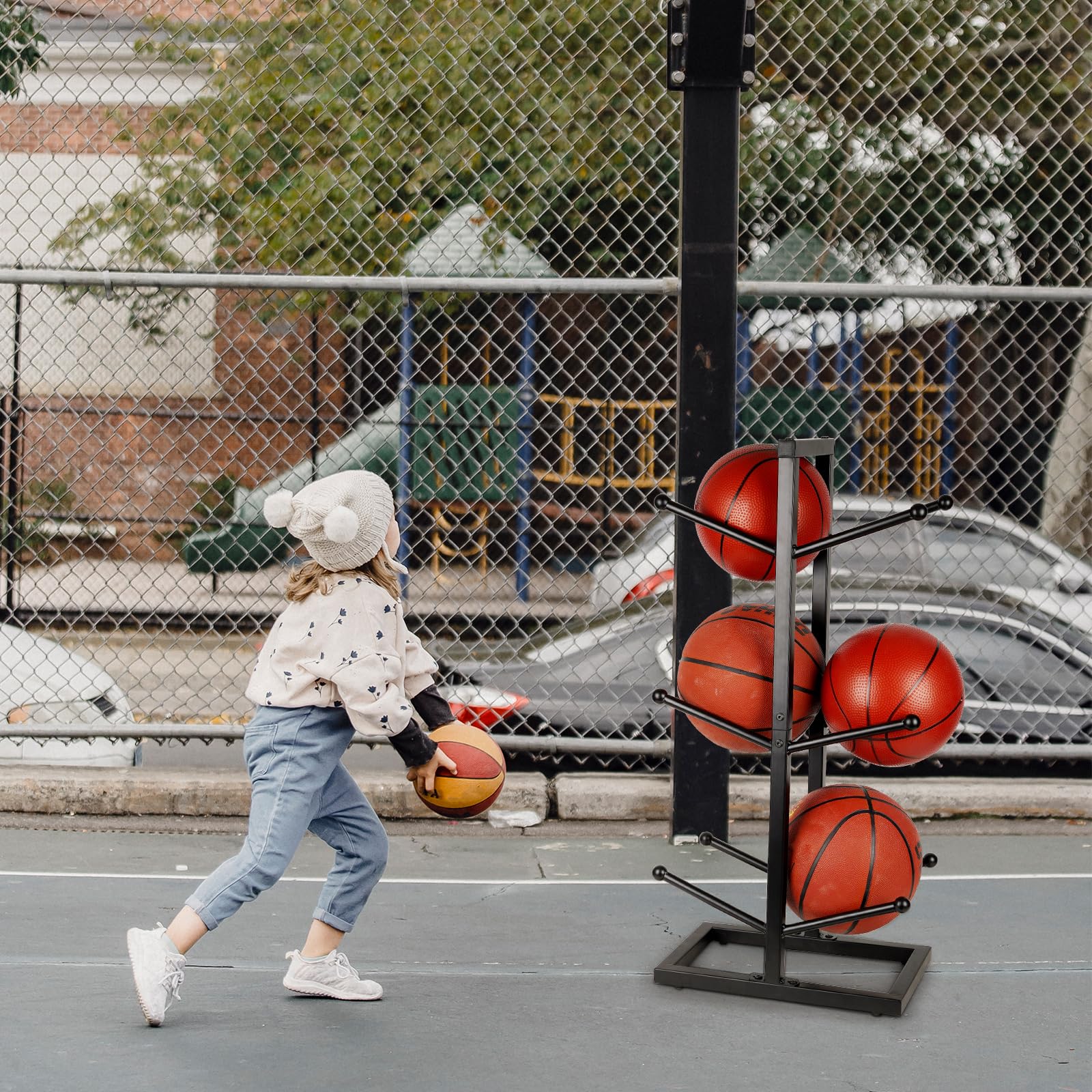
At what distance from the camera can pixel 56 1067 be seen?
3.72 m

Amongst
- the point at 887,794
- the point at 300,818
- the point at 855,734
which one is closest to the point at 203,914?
the point at 300,818

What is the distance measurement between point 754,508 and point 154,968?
7.33 ft

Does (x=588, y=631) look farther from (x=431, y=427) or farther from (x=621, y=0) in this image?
(x=431, y=427)

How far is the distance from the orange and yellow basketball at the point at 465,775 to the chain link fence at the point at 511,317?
2.26m

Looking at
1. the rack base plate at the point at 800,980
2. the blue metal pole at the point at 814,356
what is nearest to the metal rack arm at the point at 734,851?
the rack base plate at the point at 800,980

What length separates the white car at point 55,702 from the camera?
6797 millimetres

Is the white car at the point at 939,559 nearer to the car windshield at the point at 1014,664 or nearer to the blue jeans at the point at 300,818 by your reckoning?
the car windshield at the point at 1014,664

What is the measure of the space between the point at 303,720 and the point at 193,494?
11188 millimetres

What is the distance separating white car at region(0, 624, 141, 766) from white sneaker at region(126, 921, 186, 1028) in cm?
283

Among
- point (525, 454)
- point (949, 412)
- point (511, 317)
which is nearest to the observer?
point (525, 454)

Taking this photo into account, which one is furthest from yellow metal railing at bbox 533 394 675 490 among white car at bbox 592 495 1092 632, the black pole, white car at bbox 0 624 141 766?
the black pole

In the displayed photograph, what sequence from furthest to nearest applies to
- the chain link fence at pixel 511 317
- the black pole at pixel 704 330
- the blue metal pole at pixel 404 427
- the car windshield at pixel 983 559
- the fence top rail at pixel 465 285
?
the blue metal pole at pixel 404 427, the car windshield at pixel 983 559, the chain link fence at pixel 511 317, the fence top rail at pixel 465 285, the black pole at pixel 704 330

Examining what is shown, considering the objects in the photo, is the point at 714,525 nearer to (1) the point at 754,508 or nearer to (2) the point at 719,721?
(1) the point at 754,508

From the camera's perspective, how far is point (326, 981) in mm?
4277
